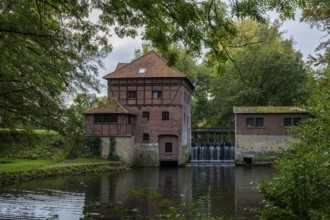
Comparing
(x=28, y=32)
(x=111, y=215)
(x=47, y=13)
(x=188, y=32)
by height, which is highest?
(x=47, y=13)

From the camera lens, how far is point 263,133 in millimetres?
→ 32500

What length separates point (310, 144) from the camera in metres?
7.89

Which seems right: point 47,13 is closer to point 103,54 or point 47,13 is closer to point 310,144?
point 103,54

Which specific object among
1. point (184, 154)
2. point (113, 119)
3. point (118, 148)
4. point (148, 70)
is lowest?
point (184, 154)

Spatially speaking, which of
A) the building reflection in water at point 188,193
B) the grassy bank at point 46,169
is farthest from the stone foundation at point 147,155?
the building reflection in water at point 188,193

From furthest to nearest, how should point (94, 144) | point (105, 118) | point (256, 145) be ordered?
point (256, 145) → point (105, 118) → point (94, 144)

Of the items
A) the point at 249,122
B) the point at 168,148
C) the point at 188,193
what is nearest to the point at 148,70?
the point at 168,148

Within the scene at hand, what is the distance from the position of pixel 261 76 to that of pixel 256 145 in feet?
27.9

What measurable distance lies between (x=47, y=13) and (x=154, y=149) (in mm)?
24983

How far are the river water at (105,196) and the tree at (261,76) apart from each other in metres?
16.9

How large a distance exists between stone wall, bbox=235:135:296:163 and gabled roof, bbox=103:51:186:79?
23.5 feet

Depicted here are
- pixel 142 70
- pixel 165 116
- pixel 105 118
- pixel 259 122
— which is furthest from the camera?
pixel 259 122

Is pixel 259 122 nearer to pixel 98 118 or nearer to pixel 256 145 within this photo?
pixel 256 145

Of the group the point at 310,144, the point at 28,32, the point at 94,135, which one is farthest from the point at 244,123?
the point at 28,32
